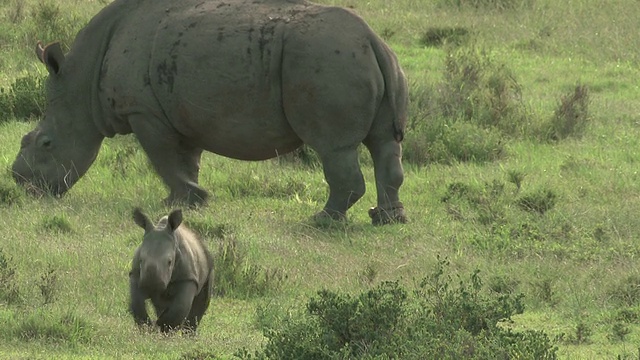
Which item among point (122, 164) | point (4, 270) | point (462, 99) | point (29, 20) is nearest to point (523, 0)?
point (462, 99)

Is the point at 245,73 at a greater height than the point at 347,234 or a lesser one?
greater

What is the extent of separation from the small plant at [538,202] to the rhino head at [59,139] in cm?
359

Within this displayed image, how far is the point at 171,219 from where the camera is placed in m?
8.76

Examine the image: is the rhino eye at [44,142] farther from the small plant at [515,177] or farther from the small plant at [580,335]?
the small plant at [580,335]

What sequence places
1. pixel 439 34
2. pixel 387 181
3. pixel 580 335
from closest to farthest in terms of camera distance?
1. pixel 580 335
2. pixel 387 181
3. pixel 439 34

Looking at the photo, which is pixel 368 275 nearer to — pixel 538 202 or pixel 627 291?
pixel 627 291

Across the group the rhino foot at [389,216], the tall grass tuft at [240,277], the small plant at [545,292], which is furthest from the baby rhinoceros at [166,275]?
the rhino foot at [389,216]

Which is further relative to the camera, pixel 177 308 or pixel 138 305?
pixel 177 308

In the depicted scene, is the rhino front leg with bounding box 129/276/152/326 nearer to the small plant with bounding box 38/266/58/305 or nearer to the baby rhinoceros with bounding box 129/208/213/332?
the baby rhinoceros with bounding box 129/208/213/332

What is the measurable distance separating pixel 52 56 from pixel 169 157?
4.48 ft

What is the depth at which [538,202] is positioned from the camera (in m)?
12.8

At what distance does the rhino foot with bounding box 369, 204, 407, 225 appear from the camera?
12.3m

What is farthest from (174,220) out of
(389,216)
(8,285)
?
(389,216)

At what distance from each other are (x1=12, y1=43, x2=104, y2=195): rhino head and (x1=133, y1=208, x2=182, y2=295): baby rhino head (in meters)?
4.44
